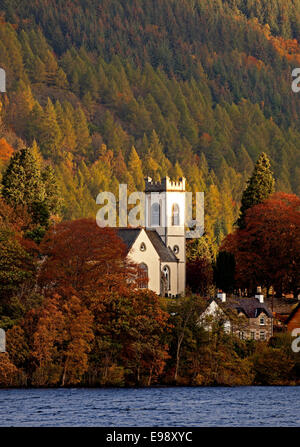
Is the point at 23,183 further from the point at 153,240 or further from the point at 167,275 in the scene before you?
the point at 167,275

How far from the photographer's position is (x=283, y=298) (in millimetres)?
125375

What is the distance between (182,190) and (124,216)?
56.5 m

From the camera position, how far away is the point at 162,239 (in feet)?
428

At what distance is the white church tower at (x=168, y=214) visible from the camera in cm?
13100

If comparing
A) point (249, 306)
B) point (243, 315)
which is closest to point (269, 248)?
point (249, 306)

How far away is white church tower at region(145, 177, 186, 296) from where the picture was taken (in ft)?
430

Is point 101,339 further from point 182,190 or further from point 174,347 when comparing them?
point 182,190

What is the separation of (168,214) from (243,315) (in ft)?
85.1

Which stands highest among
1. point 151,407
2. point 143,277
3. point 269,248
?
point 269,248

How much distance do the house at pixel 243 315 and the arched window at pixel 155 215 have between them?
19.2 meters

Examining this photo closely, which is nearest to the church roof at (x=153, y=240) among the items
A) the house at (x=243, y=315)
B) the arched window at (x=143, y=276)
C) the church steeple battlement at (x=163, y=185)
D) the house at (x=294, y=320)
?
the arched window at (x=143, y=276)

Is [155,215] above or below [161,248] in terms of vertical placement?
above

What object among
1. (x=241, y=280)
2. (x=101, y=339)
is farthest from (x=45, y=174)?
(x=101, y=339)
